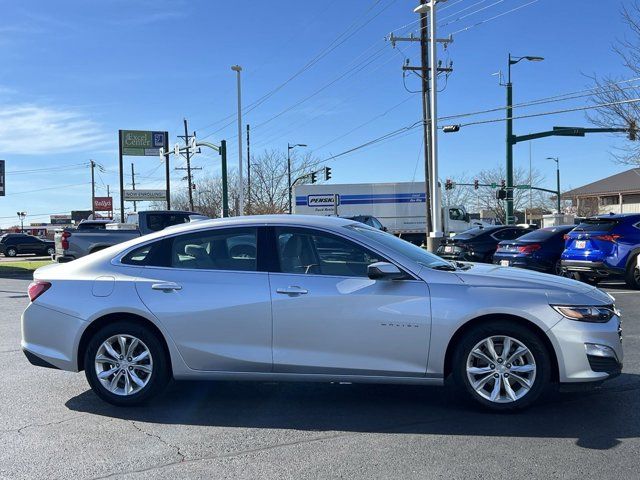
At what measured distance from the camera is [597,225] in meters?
12.6

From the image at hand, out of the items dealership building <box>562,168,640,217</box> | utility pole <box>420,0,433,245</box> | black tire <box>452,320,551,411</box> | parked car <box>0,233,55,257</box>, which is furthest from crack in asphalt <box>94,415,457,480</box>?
dealership building <box>562,168,640,217</box>

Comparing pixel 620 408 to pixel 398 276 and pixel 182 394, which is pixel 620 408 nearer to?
pixel 398 276

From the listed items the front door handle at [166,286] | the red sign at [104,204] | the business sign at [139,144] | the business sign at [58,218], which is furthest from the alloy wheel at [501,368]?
the business sign at [58,218]

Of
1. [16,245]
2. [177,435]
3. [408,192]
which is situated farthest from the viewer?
[16,245]

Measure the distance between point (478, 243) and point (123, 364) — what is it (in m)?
13.9

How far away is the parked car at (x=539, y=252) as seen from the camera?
13945 mm

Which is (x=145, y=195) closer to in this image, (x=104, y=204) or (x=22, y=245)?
(x=22, y=245)

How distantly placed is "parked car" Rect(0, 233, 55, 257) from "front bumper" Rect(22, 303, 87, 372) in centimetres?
3953

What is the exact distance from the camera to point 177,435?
14.5 ft

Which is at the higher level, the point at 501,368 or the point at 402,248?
the point at 402,248

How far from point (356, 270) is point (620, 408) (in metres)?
Answer: 2.46

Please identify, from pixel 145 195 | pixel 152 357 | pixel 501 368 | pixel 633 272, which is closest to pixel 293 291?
pixel 152 357

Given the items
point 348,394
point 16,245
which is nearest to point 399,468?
point 348,394

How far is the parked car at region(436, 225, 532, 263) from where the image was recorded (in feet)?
56.4
